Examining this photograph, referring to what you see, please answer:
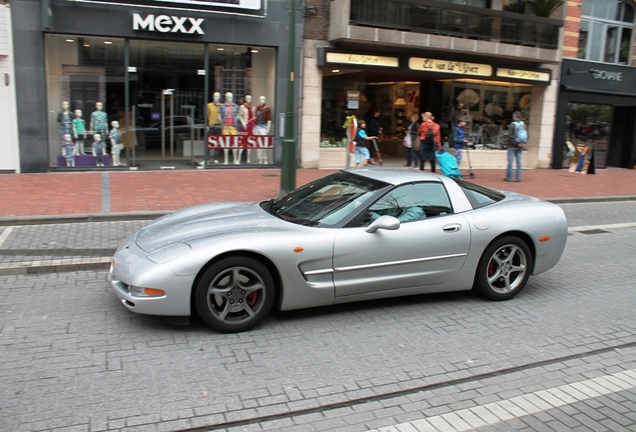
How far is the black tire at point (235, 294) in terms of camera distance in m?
4.61

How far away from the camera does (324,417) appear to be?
3533 millimetres

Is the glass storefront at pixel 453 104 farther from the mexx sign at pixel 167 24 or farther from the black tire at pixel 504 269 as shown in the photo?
the black tire at pixel 504 269

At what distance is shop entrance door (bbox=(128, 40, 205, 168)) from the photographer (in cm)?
1466

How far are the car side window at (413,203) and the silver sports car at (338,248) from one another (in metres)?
0.01

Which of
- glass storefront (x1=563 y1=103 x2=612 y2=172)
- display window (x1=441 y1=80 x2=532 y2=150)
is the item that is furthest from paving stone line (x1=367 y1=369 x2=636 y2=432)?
glass storefront (x1=563 y1=103 x2=612 y2=172)

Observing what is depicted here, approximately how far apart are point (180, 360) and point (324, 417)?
1276 mm

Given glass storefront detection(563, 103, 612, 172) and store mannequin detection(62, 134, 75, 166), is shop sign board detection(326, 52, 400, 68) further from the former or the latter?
glass storefront detection(563, 103, 612, 172)

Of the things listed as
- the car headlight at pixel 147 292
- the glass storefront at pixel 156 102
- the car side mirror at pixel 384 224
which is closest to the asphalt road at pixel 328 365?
the car headlight at pixel 147 292

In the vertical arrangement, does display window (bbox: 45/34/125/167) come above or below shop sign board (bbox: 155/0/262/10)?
below

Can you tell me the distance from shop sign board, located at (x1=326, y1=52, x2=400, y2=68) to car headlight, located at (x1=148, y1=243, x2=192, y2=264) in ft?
40.0

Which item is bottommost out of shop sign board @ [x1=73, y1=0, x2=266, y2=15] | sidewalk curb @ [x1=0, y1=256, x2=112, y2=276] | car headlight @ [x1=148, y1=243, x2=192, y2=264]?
sidewalk curb @ [x1=0, y1=256, x2=112, y2=276]

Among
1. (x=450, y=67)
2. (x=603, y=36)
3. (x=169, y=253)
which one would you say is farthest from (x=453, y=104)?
(x=169, y=253)

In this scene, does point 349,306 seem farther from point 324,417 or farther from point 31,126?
point 31,126

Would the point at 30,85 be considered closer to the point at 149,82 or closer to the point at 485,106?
the point at 149,82
